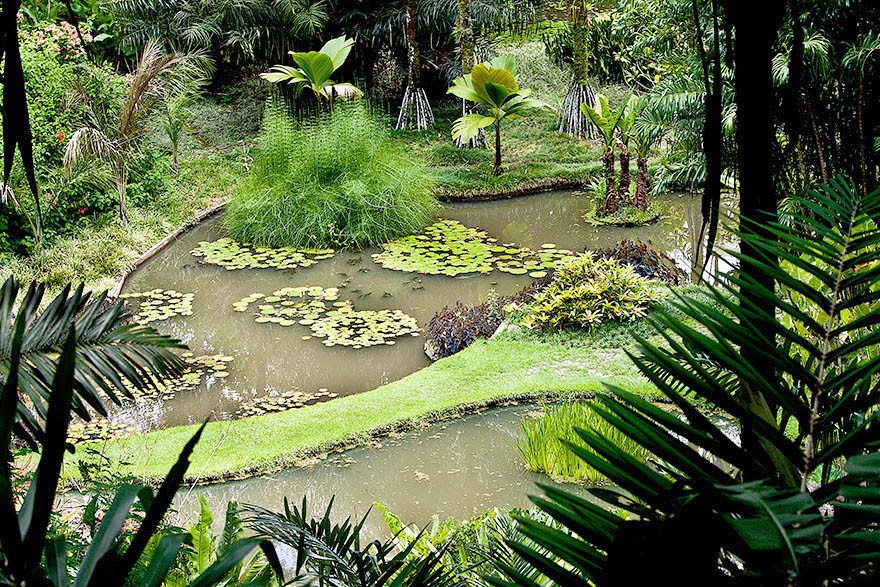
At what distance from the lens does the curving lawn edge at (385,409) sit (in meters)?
4.35

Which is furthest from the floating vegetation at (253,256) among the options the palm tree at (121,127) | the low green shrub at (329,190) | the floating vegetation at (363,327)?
the floating vegetation at (363,327)

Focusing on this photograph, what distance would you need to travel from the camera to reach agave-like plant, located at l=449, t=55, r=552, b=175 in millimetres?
9778

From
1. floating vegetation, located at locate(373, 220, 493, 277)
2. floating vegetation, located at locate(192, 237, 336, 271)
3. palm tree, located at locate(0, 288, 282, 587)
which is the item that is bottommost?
floating vegetation, located at locate(192, 237, 336, 271)

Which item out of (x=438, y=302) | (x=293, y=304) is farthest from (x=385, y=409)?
(x=293, y=304)

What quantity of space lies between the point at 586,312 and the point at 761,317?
515 cm

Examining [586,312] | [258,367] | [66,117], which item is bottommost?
[258,367]

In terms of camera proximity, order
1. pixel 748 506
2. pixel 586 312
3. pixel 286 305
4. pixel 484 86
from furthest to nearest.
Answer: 1. pixel 484 86
2. pixel 286 305
3. pixel 586 312
4. pixel 748 506

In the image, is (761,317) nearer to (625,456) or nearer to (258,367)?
(625,456)

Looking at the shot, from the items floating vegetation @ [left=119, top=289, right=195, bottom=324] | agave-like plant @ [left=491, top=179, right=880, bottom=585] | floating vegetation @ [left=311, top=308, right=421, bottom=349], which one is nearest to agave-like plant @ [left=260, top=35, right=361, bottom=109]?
floating vegetation @ [left=119, top=289, right=195, bottom=324]

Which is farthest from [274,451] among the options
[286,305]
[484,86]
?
[484,86]

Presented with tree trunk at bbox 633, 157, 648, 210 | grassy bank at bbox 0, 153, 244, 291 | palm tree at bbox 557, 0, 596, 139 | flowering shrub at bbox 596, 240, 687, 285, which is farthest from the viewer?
palm tree at bbox 557, 0, 596, 139

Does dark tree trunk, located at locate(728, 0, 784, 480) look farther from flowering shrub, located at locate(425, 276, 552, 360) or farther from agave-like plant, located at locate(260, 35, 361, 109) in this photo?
agave-like plant, located at locate(260, 35, 361, 109)

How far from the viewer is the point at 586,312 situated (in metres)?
5.59

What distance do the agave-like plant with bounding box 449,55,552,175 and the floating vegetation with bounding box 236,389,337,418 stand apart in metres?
5.43
